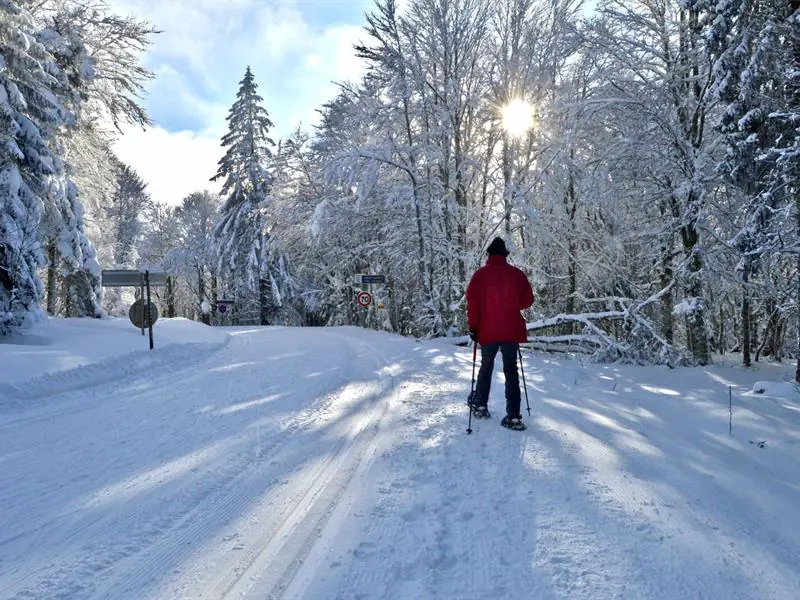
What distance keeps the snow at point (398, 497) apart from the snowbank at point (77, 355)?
257 millimetres

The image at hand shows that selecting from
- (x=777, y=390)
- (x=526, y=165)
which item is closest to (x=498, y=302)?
(x=777, y=390)

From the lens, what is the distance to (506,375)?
4941 millimetres

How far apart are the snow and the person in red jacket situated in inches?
21.0

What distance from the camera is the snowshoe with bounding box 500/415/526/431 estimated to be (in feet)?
15.7

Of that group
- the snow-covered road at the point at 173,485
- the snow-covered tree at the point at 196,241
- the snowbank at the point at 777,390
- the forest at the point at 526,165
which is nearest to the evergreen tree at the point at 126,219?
the snow-covered tree at the point at 196,241

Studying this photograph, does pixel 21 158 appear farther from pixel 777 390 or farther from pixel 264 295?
pixel 264 295

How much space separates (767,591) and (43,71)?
642 inches

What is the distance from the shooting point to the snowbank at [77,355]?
6.81 metres

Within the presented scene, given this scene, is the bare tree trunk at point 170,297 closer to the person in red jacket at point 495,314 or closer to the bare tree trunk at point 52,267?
the bare tree trunk at point 52,267

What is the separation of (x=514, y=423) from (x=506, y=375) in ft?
1.60

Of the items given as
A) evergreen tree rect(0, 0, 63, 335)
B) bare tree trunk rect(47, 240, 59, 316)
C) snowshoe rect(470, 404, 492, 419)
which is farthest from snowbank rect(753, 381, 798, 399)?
bare tree trunk rect(47, 240, 59, 316)

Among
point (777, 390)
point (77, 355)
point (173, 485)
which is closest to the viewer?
point (173, 485)

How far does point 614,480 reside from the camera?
3.37m

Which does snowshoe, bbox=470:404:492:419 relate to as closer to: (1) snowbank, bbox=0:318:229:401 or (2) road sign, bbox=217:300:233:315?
(1) snowbank, bbox=0:318:229:401
